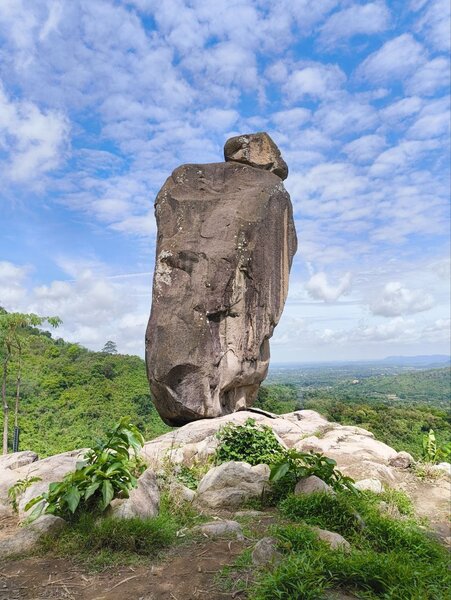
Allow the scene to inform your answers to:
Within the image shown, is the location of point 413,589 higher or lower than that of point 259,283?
lower

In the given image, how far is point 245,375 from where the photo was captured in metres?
12.6

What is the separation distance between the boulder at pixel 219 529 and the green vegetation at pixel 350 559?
1.37 feet

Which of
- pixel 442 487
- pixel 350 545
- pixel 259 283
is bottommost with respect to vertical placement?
pixel 442 487

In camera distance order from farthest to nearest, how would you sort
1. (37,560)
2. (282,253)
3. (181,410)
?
(282,253), (181,410), (37,560)

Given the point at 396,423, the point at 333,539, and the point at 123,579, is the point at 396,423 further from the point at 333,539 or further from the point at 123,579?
the point at 123,579

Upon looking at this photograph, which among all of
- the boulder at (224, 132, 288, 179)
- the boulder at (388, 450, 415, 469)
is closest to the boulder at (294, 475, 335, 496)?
the boulder at (388, 450, 415, 469)

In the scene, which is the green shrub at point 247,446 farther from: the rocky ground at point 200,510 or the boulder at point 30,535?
the boulder at point 30,535

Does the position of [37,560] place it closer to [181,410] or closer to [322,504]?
[322,504]

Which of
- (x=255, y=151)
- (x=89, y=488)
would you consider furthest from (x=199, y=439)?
(x=255, y=151)

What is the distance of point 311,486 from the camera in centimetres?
569

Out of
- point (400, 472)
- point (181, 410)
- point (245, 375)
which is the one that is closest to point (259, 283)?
point (245, 375)

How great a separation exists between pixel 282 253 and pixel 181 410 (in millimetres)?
5550

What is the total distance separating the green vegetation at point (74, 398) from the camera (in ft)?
63.2

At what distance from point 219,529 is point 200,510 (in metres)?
0.85
